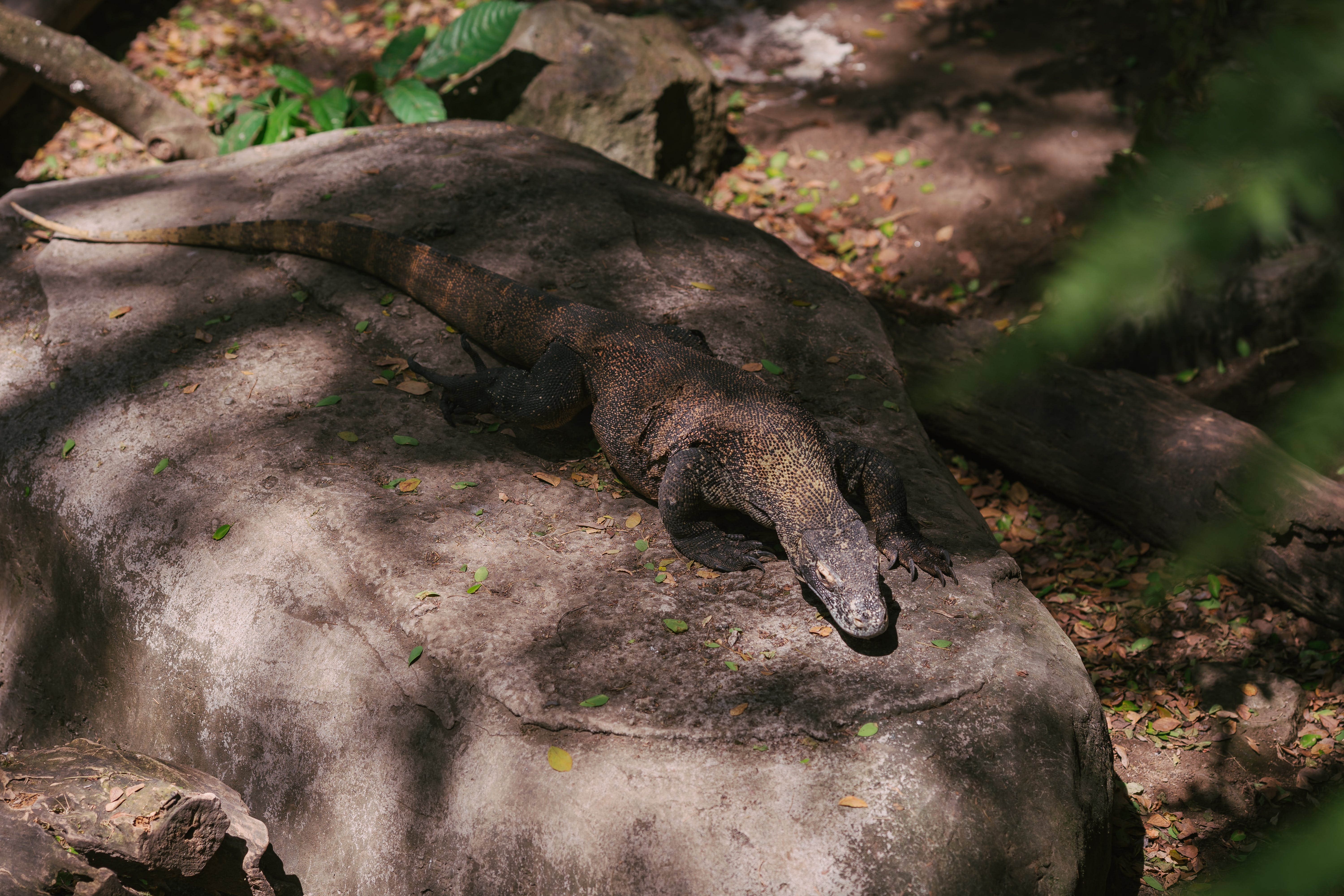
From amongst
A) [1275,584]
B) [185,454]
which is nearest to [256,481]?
[185,454]

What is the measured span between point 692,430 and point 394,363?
80.3 inches

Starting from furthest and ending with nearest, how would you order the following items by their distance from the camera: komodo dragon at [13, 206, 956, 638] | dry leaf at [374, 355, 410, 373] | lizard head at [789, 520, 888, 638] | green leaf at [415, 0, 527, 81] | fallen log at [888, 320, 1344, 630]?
green leaf at [415, 0, 527, 81]
dry leaf at [374, 355, 410, 373]
fallen log at [888, 320, 1344, 630]
komodo dragon at [13, 206, 956, 638]
lizard head at [789, 520, 888, 638]

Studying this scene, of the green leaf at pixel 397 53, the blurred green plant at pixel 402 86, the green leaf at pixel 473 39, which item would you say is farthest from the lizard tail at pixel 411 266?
the green leaf at pixel 397 53

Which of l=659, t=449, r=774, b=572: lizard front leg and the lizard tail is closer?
l=659, t=449, r=774, b=572: lizard front leg

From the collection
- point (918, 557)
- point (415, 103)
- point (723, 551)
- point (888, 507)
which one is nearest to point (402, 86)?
point (415, 103)

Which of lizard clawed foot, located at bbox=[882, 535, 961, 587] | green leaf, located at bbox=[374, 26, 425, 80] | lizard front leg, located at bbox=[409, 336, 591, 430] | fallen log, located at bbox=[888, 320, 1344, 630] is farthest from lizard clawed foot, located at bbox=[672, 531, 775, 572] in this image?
green leaf, located at bbox=[374, 26, 425, 80]

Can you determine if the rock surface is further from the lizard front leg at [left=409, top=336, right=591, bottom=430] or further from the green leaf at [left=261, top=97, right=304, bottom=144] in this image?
the lizard front leg at [left=409, top=336, right=591, bottom=430]

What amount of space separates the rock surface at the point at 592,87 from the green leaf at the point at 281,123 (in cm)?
150

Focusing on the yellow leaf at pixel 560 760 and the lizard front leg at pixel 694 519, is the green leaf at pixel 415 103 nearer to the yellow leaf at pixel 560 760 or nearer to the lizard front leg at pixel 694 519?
the lizard front leg at pixel 694 519

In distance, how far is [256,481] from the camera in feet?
14.2

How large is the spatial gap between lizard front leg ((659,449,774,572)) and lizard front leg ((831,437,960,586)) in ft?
1.91

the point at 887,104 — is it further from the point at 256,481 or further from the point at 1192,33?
the point at 256,481

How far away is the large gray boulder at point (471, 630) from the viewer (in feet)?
10.6

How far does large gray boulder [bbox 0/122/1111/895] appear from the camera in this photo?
322 cm
